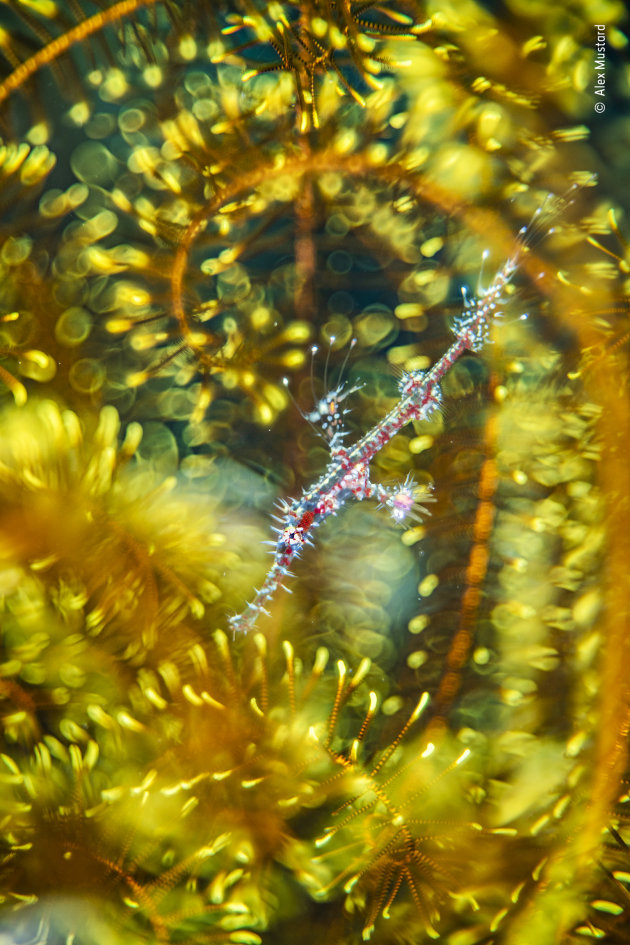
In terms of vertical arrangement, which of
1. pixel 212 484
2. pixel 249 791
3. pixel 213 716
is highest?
pixel 212 484

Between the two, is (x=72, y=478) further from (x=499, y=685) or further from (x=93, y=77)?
(x=499, y=685)

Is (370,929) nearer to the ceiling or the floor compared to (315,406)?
nearer to the floor

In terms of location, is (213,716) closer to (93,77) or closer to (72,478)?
(72,478)

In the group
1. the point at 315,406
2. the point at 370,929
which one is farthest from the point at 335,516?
the point at 370,929
